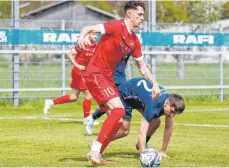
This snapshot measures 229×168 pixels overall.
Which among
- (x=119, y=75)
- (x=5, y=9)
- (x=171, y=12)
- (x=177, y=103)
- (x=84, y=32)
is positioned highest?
(x=171, y=12)

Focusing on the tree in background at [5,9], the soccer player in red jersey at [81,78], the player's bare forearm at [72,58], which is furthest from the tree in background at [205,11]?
the player's bare forearm at [72,58]

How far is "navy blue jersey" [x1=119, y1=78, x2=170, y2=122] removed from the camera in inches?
434

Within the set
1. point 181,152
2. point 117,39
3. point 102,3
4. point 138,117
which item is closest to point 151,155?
point 117,39

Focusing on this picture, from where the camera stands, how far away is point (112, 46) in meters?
10.9

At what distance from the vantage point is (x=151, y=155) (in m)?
10.2

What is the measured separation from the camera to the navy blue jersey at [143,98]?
11016 mm

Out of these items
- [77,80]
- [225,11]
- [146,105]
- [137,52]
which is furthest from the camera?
[225,11]

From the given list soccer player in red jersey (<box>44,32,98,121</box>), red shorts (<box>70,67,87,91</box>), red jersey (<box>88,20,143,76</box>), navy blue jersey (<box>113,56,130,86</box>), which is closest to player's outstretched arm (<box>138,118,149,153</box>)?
red jersey (<box>88,20,143,76</box>)

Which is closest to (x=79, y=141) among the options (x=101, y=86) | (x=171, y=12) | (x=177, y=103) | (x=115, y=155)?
(x=115, y=155)

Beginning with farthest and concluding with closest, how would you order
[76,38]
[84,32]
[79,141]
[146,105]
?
[76,38], [79,141], [146,105], [84,32]

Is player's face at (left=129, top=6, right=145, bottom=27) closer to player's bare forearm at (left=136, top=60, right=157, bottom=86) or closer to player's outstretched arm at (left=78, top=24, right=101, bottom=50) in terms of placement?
player's outstretched arm at (left=78, top=24, right=101, bottom=50)

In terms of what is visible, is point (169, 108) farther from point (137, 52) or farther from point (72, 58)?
point (72, 58)

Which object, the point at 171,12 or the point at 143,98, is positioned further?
the point at 171,12

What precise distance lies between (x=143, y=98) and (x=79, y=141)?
2.97m
